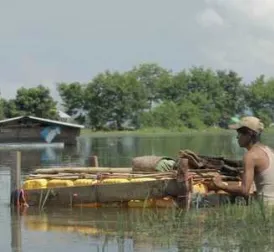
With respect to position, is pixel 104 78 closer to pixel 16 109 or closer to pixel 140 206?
pixel 16 109

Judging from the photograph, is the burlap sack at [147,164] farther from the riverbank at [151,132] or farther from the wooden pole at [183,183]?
the riverbank at [151,132]

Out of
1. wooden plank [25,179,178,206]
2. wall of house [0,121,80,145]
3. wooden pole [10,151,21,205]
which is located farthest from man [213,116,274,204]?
wall of house [0,121,80,145]

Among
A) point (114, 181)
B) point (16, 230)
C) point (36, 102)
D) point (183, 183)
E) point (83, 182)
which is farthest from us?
point (36, 102)

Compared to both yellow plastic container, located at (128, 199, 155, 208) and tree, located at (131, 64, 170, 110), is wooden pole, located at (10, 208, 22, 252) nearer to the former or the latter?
yellow plastic container, located at (128, 199, 155, 208)

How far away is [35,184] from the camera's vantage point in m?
15.8

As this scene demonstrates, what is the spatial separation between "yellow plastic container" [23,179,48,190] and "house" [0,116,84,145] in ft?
148

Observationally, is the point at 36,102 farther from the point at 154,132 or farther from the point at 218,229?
the point at 218,229

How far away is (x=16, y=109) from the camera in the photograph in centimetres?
9388

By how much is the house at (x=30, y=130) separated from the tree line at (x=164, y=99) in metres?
47.2

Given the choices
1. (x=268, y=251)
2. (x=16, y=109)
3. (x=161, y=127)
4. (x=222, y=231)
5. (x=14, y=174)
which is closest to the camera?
(x=268, y=251)

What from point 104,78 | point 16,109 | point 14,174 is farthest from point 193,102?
point 14,174

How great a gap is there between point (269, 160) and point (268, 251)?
1110 mm

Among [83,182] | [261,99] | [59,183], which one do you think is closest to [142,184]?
[83,182]

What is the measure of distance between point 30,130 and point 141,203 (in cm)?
4788
